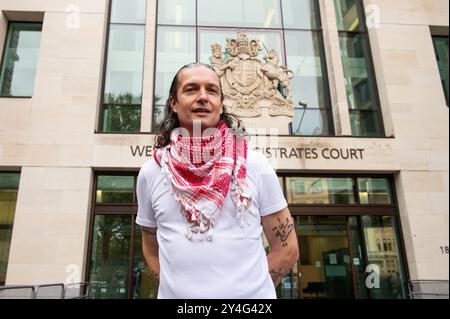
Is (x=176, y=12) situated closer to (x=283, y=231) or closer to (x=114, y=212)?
(x=114, y=212)

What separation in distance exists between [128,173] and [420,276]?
8170mm

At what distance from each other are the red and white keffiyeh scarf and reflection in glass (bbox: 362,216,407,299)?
9.60 meters

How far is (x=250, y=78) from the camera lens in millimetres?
11234

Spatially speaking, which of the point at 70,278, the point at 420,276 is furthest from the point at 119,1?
the point at 420,276

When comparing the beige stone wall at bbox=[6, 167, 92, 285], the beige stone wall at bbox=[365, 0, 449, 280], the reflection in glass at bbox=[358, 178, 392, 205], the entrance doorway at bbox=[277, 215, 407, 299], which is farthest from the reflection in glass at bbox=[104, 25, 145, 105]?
the beige stone wall at bbox=[365, 0, 449, 280]

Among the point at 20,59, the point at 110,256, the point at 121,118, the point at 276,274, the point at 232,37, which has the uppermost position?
the point at 232,37

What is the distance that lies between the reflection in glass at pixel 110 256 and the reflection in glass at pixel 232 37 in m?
5.62

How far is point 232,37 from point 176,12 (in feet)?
6.63

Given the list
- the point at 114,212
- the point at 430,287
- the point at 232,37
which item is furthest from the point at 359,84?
the point at 114,212

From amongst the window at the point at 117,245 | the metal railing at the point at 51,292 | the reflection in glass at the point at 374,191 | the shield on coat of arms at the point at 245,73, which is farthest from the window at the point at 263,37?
the metal railing at the point at 51,292

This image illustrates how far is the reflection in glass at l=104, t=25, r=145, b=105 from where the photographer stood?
11.2 meters

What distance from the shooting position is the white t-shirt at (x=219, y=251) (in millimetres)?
1607

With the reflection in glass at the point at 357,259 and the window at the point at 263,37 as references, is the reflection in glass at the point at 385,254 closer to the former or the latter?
the reflection in glass at the point at 357,259
